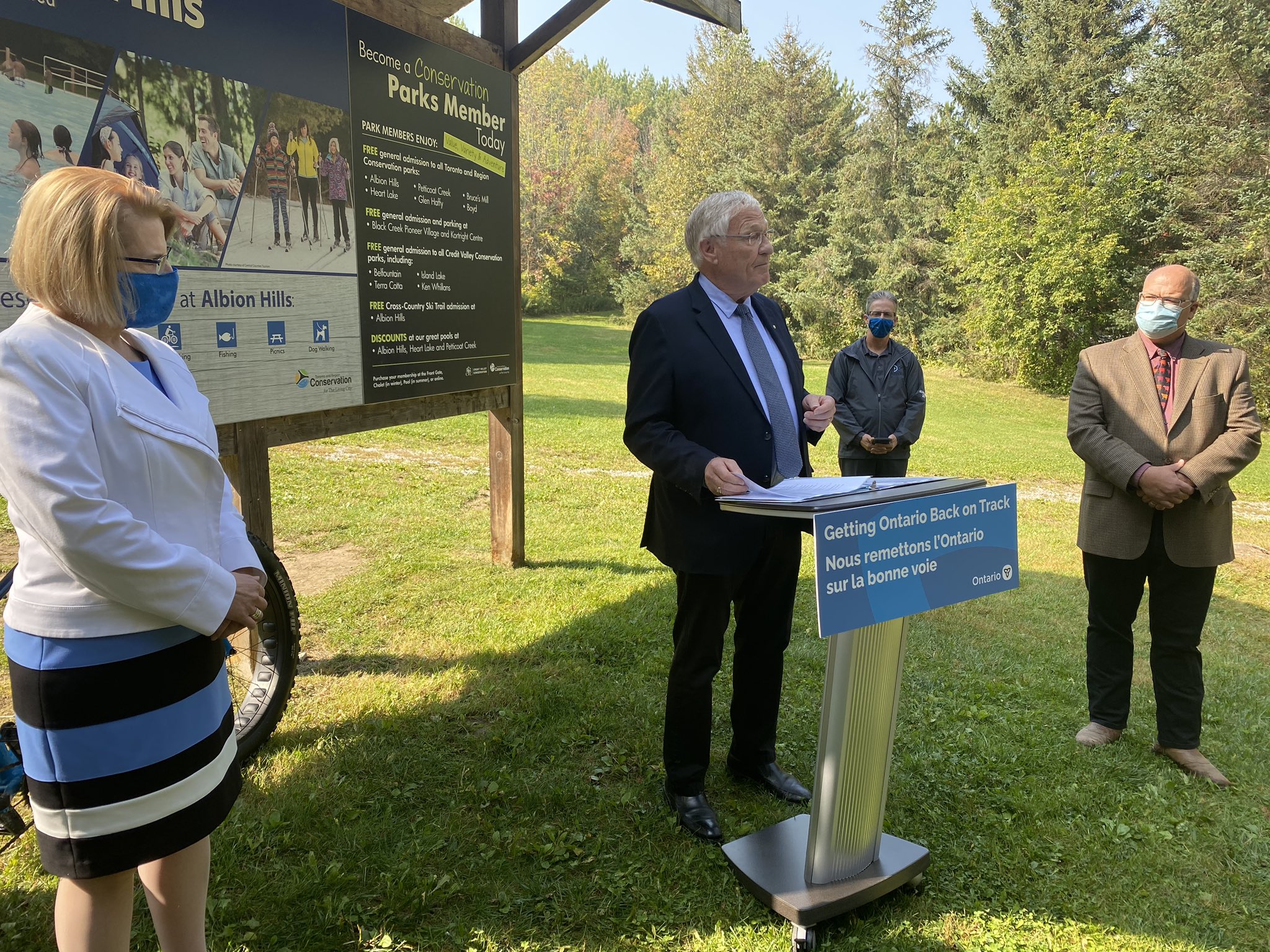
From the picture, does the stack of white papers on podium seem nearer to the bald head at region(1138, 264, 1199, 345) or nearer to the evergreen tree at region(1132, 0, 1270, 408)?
the bald head at region(1138, 264, 1199, 345)

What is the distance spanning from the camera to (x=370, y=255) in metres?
4.15

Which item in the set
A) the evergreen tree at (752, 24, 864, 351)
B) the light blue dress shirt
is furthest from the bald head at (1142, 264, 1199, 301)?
the evergreen tree at (752, 24, 864, 351)

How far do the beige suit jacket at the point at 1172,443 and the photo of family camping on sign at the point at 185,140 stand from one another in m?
3.56

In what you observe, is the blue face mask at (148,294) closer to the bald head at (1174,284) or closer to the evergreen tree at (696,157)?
the bald head at (1174,284)

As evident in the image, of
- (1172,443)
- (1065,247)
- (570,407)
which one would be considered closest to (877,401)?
(1172,443)

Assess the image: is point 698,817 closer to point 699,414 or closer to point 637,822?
point 637,822

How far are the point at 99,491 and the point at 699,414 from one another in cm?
177

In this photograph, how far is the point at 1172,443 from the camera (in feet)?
11.9

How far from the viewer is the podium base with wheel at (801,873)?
2514 millimetres

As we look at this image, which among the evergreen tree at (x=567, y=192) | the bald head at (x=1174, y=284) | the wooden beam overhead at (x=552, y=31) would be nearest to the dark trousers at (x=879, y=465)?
the bald head at (x=1174, y=284)

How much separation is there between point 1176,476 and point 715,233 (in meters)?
2.21

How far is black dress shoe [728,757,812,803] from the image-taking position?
3.23m

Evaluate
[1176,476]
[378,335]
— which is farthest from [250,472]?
[1176,476]

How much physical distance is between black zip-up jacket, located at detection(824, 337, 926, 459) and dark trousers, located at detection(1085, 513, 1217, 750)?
323 centimetres
